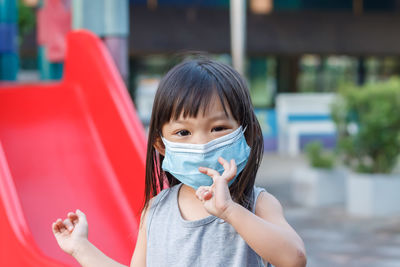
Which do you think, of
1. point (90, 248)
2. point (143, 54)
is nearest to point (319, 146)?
point (90, 248)

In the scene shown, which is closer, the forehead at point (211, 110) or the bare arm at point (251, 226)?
the bare arm at point (251, 226)

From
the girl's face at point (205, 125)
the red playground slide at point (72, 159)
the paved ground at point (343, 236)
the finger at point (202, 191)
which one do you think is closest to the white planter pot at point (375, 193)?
the paved ground at point (343, 236)

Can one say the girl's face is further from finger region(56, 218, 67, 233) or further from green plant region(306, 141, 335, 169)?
green plant region(306, 141, 335, 169)

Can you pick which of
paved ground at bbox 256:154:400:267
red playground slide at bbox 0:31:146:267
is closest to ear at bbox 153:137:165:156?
red playground slide at bbox 0:31:146:267

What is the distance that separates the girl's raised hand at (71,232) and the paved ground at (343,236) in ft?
10.8

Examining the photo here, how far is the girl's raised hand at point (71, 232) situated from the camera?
1.73 metres

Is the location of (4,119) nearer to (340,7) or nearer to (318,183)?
(318,183)

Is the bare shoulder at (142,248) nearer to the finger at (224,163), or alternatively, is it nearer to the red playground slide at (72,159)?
the finger at (224,163)

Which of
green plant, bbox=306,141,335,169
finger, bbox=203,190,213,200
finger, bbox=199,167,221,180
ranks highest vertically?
finger, bbox=199,167,221,180

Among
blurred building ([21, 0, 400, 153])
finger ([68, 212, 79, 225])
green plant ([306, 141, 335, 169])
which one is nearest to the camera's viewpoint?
finger ([68, 212, 79, 225])

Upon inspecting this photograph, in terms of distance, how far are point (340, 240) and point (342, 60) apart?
9.82 meters

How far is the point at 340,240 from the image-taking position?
5.60 meters

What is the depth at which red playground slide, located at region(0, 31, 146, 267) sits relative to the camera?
2.91 meters

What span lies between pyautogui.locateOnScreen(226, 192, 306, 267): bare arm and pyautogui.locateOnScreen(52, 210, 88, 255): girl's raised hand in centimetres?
51
